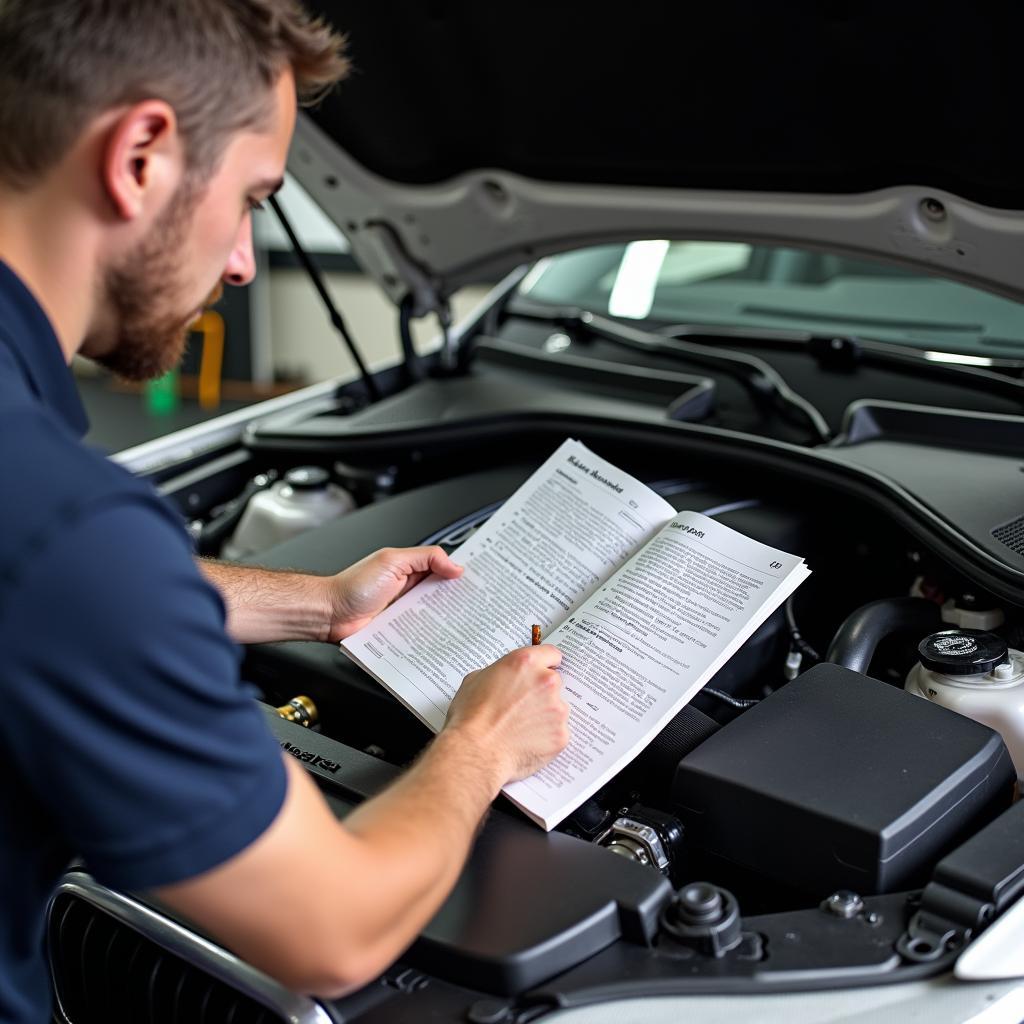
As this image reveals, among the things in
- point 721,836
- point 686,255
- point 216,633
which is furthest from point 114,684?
point 686,255

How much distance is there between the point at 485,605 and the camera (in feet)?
4.66

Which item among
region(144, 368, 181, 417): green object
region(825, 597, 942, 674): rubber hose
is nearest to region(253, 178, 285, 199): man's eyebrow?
region(825, 597, 942, 674): rubber hose

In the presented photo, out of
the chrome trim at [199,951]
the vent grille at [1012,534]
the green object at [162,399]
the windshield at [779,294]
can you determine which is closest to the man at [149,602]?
the chrome trim at [199,951]

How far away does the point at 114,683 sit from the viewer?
789mm

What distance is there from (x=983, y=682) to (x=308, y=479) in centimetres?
104

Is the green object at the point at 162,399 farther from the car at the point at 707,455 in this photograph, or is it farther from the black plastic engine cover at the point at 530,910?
the black plastic engine cover at the point at 530,910

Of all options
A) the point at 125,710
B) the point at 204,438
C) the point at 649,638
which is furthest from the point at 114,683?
the point at 204,438

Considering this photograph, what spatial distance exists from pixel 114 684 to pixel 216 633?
0.27 ft

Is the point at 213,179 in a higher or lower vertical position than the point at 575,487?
higher

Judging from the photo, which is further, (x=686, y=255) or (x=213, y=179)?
(x=686, y=255)

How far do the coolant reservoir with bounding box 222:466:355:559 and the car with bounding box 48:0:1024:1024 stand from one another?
14 mm

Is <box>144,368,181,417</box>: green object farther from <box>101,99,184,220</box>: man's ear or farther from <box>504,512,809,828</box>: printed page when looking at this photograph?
<box>101,99,184,220</box>: man's ear

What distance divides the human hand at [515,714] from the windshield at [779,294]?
0.94 m

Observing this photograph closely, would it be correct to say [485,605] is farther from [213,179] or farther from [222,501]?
Result: [222,501]
